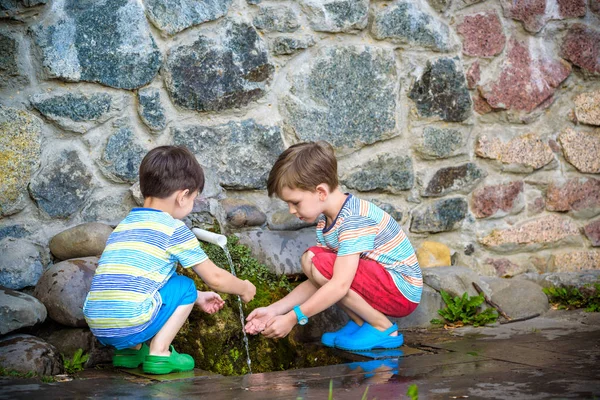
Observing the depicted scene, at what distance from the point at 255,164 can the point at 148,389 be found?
1734mm

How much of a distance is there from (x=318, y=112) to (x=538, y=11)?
5.39ft

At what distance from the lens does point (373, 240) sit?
11.2 feet

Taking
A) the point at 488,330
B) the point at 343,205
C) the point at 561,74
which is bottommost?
the point at 488,330

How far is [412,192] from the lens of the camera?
4.55 m

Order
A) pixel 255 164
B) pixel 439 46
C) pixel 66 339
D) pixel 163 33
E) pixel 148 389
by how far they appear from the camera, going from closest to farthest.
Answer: pixel 148 389
pixel 66 339
pixel 163 33
pixel 255 164
pixel 439 46

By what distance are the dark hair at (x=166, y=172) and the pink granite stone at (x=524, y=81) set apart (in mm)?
2266

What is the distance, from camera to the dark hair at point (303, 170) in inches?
133

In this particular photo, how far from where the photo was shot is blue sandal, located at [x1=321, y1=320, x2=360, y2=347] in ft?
11.7

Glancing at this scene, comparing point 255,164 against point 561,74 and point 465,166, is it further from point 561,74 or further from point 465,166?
point 561,74

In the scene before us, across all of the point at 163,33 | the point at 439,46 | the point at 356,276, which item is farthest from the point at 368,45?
the point at 356,276

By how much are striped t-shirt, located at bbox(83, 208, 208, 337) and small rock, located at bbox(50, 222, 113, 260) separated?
0.57 meters

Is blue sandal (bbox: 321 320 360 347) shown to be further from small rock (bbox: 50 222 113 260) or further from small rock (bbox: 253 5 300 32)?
small rock (bbox: 253 5 300 32)

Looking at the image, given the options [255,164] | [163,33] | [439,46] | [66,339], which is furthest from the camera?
[439,46]

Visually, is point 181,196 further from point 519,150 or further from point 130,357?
point 519,150
